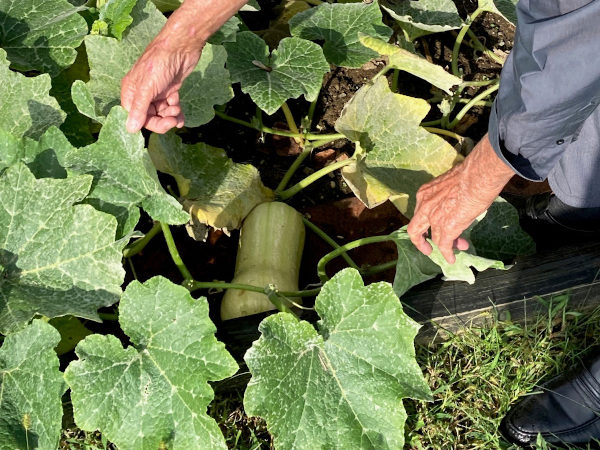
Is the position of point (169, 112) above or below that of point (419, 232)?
above

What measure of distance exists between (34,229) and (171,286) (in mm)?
352

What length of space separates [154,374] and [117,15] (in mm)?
974

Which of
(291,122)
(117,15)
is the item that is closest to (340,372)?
(291,122)

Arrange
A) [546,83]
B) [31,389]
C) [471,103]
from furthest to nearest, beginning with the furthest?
[471,103], [31,389], [546,83]

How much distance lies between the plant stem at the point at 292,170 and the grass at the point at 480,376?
24.7 inches

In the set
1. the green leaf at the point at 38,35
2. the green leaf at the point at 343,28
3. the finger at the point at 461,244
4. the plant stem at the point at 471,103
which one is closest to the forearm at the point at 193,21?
the green leaf at the point at 38,35

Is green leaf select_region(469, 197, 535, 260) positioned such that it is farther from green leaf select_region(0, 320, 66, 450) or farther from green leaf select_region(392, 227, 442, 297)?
green leaf select_region(0, 320, 66, 450)

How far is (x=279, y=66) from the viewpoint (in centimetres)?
205

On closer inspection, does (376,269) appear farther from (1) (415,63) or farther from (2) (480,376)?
(1) (415,63)

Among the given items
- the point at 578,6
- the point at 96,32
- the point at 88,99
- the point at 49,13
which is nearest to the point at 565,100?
the point at 578,6

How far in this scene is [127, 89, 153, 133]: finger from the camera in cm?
162

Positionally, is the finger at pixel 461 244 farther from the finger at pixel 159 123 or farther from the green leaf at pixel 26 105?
the green leaf at pixel 26 105

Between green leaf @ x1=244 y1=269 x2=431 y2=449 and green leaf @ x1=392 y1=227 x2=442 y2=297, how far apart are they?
183mm

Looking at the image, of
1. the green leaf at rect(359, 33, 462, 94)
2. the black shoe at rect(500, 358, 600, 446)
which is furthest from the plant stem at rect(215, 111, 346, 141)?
the black shoe at rect(500, 358, 600, 446)
